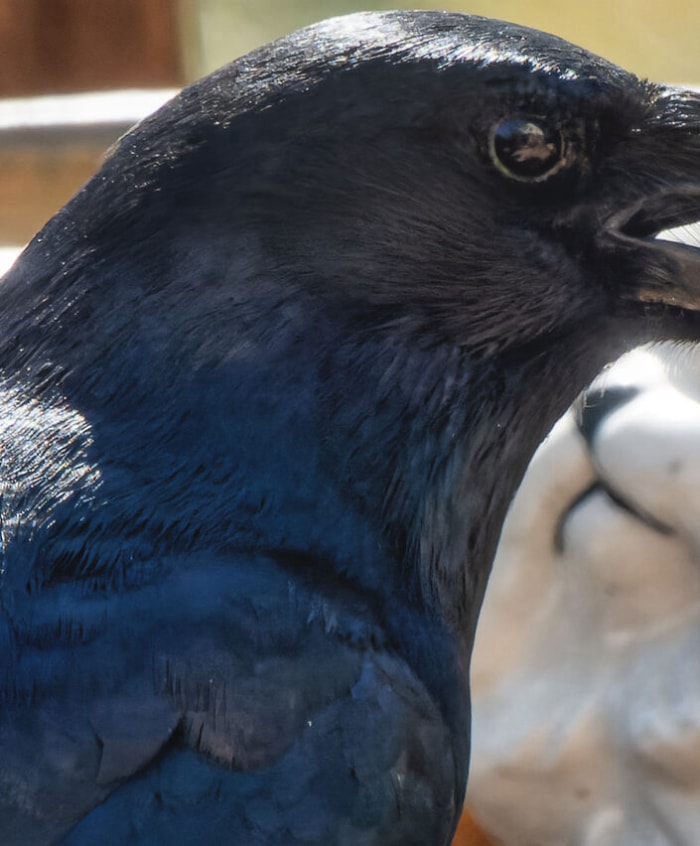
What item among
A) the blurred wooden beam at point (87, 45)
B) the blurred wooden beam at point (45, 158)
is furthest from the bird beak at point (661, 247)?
the blurred wooden beam at point (87, 45)

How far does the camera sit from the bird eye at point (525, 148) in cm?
119

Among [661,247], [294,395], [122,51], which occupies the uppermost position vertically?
[122,51]

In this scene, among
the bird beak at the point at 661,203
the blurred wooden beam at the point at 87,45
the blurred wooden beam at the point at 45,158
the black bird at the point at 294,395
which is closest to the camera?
the black bird at the point at 294,395

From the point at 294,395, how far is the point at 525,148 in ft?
0.86

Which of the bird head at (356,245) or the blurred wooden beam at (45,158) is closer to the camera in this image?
the bird head at (356,245)

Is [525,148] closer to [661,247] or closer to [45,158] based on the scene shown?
[661,247]

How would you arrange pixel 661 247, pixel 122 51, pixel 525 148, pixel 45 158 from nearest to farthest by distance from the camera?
pixel 525 148
pixel 661 247
pixel 45 158
pixel 122 51

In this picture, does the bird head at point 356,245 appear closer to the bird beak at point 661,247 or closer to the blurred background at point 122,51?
the bird beak at point 661,247

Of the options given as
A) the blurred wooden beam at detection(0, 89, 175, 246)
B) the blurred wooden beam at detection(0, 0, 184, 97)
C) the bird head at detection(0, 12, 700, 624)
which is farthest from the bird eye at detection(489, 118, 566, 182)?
the blurred wooden beam at detection(0, 0, 184, 97)

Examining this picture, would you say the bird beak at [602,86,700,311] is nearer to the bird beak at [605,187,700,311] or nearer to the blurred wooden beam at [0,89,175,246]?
the bird beak at [605,187,700,311]

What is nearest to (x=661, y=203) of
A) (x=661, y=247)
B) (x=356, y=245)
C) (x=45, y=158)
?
(x=661, y=247)

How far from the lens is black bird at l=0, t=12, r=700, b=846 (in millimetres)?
1097

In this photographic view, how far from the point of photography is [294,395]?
1.21 meters

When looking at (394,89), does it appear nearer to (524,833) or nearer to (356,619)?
(356,619)
